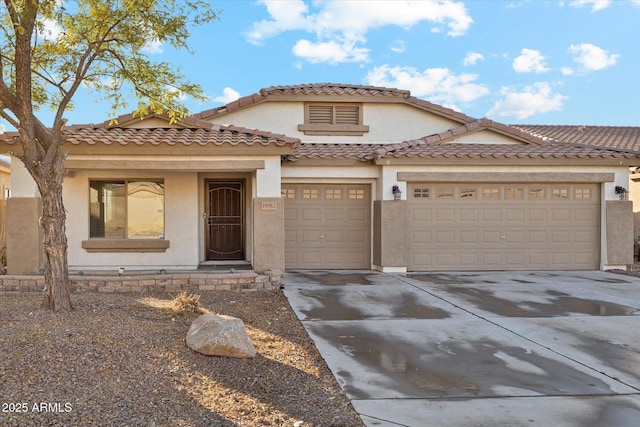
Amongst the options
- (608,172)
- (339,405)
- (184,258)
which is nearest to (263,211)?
(184,258)

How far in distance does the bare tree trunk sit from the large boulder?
2.13 m

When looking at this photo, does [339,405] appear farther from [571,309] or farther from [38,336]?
[571,309]

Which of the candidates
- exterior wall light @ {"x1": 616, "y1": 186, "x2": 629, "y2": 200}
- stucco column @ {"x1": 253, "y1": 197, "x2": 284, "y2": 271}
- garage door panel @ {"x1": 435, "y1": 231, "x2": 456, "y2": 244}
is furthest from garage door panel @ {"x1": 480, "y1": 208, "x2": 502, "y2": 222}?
stucco column @ {"x1": 253, "y1": 197, "x2": 284, "y2": 271}

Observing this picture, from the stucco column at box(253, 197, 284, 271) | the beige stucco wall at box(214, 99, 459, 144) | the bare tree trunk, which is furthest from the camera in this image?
the beige stucco wall at box(214, 99, 459, 144)

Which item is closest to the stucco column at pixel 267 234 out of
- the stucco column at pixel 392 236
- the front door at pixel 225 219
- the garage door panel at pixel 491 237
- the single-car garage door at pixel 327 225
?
the single-car garage door at pixel 327 225

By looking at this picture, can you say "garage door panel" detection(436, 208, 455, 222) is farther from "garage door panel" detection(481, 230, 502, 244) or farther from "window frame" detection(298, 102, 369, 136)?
"window frame" detection(298, 102, 369, 136)

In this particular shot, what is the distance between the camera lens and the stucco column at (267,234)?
11.0 metres

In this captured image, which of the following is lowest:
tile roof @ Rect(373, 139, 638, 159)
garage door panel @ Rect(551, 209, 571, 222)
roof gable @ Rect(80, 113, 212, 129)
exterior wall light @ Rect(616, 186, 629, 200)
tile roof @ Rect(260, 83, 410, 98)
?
garage door panel @ Rect(551, 209, 571, 222)

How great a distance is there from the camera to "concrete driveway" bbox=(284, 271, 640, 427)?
4.31m

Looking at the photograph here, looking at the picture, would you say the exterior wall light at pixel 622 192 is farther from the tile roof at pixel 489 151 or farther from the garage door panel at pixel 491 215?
the garage door panel at pixel 491 215

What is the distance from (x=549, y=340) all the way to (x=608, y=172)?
8.68 m

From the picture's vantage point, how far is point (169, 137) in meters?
11.1

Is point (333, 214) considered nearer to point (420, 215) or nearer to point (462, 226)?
point (420, 215)

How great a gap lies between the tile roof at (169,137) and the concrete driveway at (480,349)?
3.30 meters
